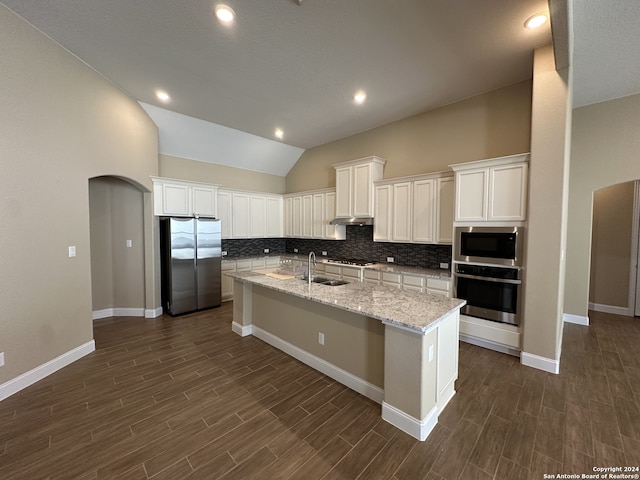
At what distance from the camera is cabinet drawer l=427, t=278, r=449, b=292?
12.8ft

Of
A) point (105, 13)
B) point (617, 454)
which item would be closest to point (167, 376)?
point (105, 13)

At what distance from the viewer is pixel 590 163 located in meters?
4.20

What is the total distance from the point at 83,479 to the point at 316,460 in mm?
1506

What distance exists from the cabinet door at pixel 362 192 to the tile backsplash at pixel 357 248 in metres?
0.60

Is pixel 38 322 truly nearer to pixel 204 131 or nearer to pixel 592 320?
pixel 204 131

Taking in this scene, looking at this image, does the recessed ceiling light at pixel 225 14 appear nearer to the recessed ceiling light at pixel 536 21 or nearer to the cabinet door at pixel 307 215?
the recessed ceiling light at pixel 536 21

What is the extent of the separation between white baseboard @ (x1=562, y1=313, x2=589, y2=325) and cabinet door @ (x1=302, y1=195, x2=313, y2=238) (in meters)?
5.14

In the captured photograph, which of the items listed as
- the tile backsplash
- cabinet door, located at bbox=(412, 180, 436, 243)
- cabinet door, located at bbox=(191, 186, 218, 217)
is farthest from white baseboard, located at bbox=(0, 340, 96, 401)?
cabinet door, located at bbox=(412, 180, 436, 243)

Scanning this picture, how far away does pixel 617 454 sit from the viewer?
187 cm

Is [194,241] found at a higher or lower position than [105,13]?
lower

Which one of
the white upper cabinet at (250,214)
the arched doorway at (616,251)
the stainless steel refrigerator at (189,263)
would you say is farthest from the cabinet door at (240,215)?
the arched doorway at (616,251)

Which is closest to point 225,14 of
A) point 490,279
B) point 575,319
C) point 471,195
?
point 471,195

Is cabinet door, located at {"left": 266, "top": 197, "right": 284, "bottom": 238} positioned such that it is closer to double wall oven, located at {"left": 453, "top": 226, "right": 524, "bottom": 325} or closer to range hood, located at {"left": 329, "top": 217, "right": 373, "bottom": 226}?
range hood, located at {"left": 329, "top": 217, "right": 373, "bottom": 226}

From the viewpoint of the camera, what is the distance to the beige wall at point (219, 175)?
5.50m
